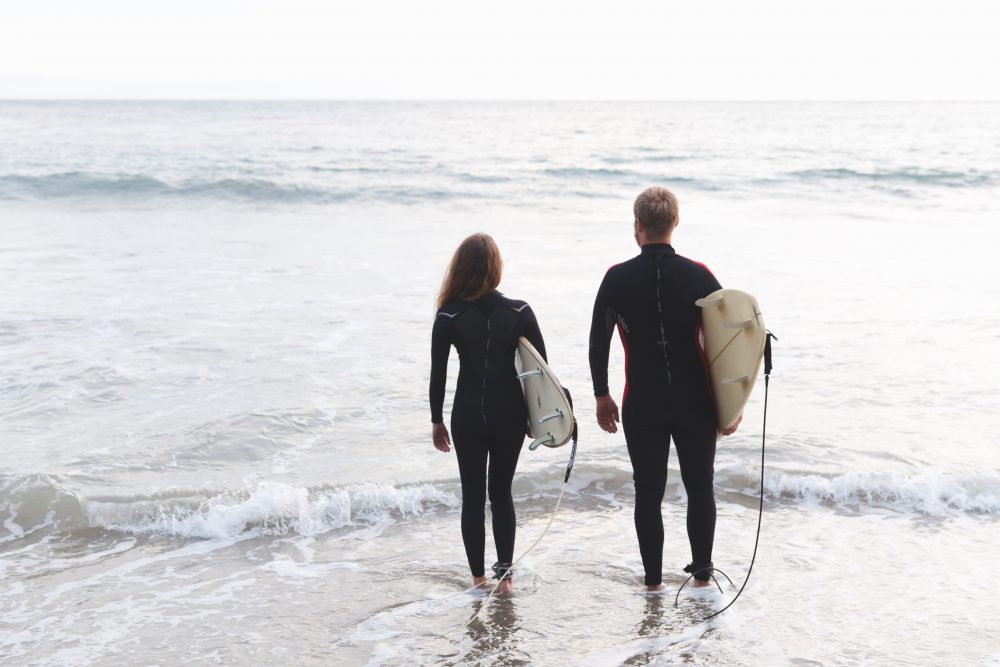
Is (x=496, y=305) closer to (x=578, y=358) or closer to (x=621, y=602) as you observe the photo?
(x=621, y=602)

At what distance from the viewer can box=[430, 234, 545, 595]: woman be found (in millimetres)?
3859

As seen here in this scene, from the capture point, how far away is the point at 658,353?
12.5 ft

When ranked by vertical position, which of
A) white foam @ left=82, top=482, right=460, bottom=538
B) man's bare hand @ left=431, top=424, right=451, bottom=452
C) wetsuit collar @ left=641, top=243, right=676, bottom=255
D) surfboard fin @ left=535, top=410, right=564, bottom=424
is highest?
wetsuit collar @ left=641, top=243, right=676, bottom=255

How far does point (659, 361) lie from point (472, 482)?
3.42ft

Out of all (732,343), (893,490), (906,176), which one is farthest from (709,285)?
(906,176)

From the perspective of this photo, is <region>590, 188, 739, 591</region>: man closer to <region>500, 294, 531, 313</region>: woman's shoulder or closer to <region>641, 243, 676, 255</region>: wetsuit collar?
<region>641, 243, 676, 255</region>: wetsuit collar

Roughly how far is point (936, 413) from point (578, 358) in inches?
130

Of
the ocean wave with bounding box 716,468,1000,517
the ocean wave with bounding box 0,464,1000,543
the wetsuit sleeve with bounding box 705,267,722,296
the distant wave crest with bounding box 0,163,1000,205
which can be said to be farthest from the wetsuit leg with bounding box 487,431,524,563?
the distant wave crest with bounding box 0,163,1000,205

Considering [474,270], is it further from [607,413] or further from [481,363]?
[607,413]

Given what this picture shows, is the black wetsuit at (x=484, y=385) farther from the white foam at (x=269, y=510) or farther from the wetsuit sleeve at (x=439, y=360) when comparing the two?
the white foam at (x=269, y=510)

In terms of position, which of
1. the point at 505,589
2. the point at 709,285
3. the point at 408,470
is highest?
the point at 709,285

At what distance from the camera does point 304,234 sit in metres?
18.3

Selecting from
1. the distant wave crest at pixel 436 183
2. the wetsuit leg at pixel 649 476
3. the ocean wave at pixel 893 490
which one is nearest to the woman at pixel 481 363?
the wetsuit leg at pixel 649 476

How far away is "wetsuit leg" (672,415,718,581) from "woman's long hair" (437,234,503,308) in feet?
3.39
